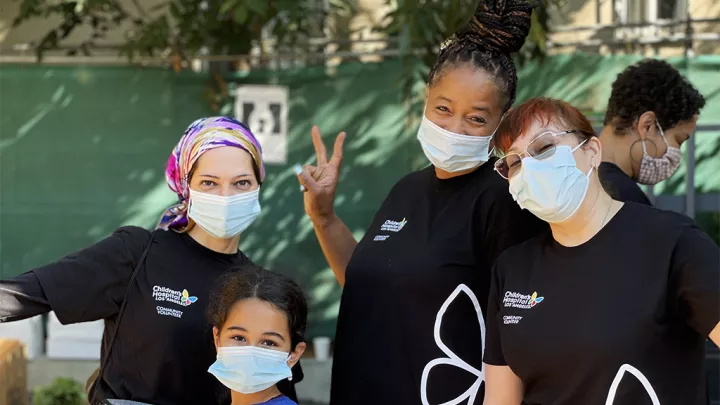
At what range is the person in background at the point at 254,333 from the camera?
276cm

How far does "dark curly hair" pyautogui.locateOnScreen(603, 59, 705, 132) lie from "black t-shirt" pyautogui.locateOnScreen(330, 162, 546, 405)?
3.41 ft

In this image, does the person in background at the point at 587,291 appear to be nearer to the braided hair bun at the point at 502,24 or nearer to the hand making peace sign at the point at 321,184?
the braided hair bun at the point at 502,24

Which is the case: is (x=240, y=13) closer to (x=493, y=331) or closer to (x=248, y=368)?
(x=248, y=368)

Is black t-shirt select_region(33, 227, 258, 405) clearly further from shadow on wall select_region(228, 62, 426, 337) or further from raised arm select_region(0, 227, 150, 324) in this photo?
shadow on wall select_region(228, 62, 426, 337)

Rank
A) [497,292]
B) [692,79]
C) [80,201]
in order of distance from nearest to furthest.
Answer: [497,292]
[692,79]
[80,201]

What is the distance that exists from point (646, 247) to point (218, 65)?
15.1 ft

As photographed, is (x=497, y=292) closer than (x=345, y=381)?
Yes

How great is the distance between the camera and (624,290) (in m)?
2.17

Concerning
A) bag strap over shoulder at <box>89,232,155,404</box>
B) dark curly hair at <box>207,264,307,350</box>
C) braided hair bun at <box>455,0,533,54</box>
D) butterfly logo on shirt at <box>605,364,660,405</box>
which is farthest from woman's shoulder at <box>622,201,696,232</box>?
bag strap over shoulder at <box>89,232,155,404</box>

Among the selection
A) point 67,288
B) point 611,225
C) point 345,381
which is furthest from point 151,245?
point 611,225

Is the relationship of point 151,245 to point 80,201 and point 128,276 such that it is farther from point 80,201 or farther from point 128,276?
point 80,201

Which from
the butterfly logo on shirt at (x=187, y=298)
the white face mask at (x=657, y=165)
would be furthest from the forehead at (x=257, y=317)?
the white face mask at (x=657, y=165)

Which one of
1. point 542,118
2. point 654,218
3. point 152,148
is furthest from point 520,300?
point 152,148

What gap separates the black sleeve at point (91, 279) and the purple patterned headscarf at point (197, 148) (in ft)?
0.66
